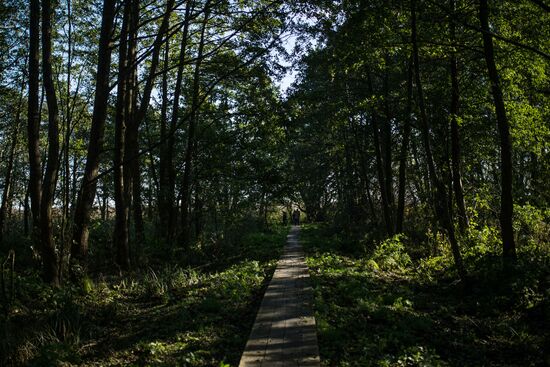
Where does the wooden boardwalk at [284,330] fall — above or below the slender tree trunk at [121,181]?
below

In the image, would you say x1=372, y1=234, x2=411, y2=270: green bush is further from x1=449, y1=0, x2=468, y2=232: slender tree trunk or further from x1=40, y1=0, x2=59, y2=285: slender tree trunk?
x1=40, y1=0, x2=59, y2=285: slender tree trunk

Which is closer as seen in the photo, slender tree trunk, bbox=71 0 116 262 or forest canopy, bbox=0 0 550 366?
forest canopy, bbox=0 0 550 366

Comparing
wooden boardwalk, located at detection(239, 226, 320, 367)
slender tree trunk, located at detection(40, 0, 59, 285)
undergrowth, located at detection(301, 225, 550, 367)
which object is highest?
slender tree trunk, located at detection(40, 0, 59, 285)

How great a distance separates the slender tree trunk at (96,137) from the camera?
865cm

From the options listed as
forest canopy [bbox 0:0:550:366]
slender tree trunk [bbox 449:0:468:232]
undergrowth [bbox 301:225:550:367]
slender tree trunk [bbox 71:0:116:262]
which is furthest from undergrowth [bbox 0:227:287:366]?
slender tree trunk [bbox 449:0:468:232]

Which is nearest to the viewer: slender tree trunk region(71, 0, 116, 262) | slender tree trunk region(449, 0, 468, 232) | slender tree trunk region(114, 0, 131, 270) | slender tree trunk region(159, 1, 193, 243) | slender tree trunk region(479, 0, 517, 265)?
slender tree trunk region(479, 0, 517, 265)

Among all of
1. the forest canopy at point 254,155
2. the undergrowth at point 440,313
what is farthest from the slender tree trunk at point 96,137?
the undergrowth at point 440,313

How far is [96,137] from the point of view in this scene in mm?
8898

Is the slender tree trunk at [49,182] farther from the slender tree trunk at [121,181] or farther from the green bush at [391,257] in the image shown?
the green bush at [391,257]

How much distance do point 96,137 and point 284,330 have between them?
19.1ft

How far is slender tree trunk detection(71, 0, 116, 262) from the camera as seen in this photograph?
865 cm

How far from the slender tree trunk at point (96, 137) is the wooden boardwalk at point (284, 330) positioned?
14.3 feet

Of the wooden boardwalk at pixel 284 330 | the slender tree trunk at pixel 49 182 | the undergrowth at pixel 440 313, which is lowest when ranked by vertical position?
the undergrowth at pixel 440 313

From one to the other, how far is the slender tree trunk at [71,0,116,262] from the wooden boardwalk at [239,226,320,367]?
4.35 meters
